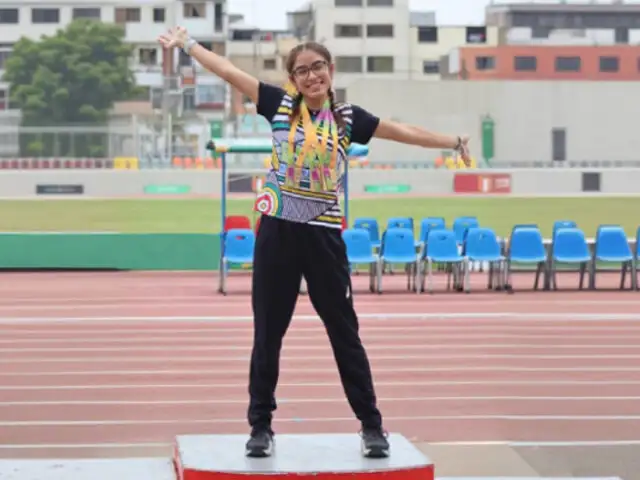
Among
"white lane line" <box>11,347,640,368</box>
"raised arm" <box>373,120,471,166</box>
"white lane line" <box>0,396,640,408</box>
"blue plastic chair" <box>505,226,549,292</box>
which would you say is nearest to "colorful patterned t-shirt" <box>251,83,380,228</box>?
→ "raised arm" <box>373,120,471,166</box>

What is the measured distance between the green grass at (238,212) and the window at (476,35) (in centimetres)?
4851

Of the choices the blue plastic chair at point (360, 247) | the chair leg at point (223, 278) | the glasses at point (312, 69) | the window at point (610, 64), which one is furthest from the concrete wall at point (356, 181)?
the glasses at point (312, 69)

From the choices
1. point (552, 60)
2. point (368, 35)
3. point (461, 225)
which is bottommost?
point (461, 225)

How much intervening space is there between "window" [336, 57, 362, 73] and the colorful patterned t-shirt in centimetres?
8823

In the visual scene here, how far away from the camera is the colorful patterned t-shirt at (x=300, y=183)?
630 cm

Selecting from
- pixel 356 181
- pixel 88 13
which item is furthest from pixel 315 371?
pixel 88 13

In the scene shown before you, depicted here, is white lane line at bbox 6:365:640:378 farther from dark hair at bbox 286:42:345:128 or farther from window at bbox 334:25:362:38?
window at bbox 334:25:362:38

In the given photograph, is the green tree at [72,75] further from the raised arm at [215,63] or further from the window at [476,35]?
the raised arm at [215,63]

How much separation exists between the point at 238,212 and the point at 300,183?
124ft

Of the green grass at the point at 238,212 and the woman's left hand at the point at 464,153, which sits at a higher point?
the woman's left hand at the point at 464,153

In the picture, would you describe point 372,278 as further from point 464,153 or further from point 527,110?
point 527,110

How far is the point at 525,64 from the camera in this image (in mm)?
90938

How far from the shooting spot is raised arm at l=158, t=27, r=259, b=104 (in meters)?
6.46

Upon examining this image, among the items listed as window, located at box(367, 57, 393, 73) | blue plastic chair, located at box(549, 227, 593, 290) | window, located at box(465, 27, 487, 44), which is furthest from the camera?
window, located at box(465, 27, 487, 44)
